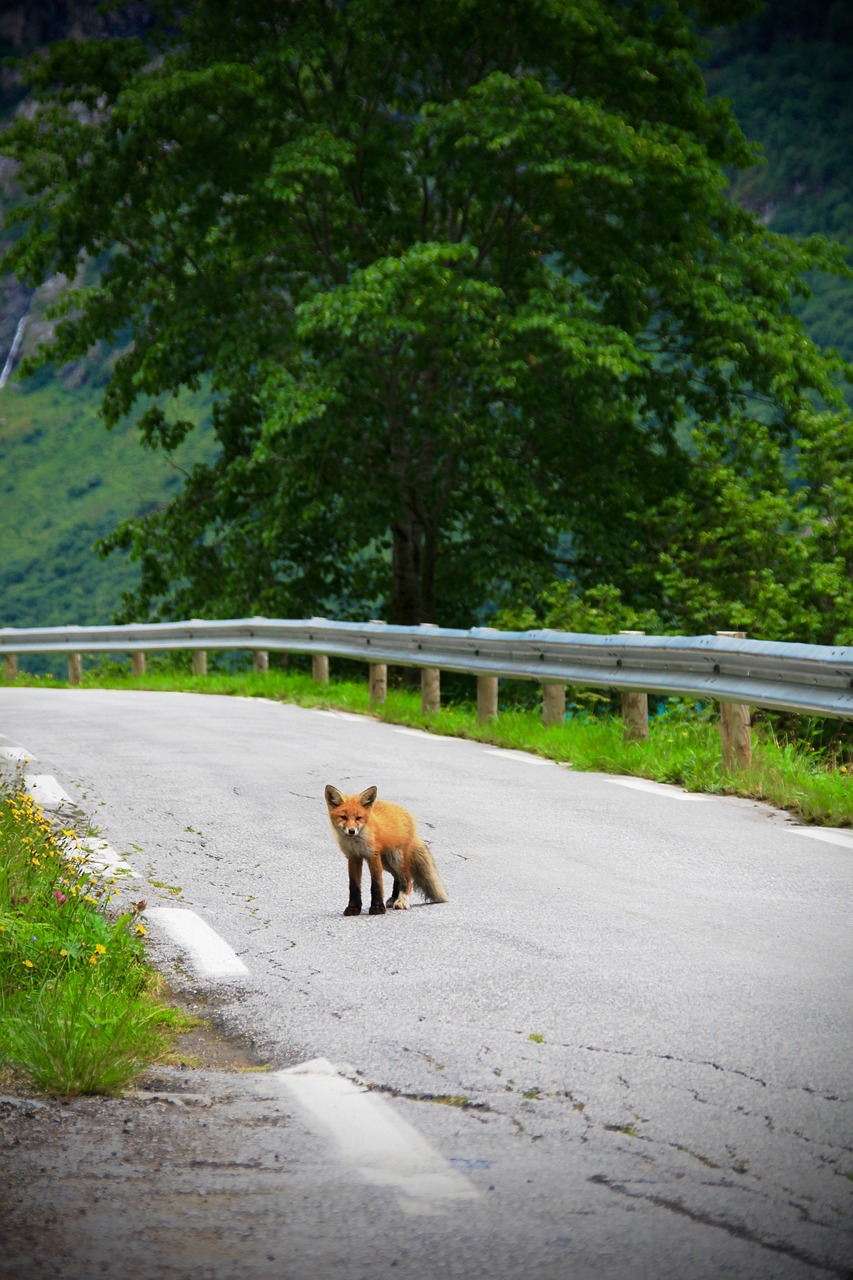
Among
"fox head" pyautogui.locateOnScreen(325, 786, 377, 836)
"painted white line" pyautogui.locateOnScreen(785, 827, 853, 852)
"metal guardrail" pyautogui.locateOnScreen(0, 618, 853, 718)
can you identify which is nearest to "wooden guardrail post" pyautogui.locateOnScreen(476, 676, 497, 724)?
"metal guardrail" pyautogui.locateOnScreen(0, 618, 853, 718)

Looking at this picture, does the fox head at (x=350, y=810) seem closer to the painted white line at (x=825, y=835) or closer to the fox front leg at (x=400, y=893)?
the fox front leg at (x=400, y=893)

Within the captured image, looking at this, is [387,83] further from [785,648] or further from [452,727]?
[785,648]

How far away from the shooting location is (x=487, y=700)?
1381 cm

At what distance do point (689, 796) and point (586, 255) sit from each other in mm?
15866

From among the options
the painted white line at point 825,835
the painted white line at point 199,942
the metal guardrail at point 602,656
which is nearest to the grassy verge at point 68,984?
the painted white line at point 199,942

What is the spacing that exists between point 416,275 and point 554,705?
906 cm

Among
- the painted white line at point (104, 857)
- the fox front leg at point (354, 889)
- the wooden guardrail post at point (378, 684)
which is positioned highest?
the fox front leg at point (354, 889)

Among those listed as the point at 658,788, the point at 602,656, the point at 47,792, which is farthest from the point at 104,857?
the point at 602,656

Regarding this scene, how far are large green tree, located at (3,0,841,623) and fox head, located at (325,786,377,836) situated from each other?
14812mm

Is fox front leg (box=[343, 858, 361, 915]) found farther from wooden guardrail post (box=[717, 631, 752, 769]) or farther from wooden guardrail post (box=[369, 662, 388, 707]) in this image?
wooden guardrail post (box=[369, 662, 388, 707])

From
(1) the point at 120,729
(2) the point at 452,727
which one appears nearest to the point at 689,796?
(2) the point at 452,727

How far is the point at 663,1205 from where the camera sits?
3273 mm

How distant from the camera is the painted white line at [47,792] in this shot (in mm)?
8633

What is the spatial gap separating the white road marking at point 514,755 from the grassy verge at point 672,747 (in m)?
0.06
